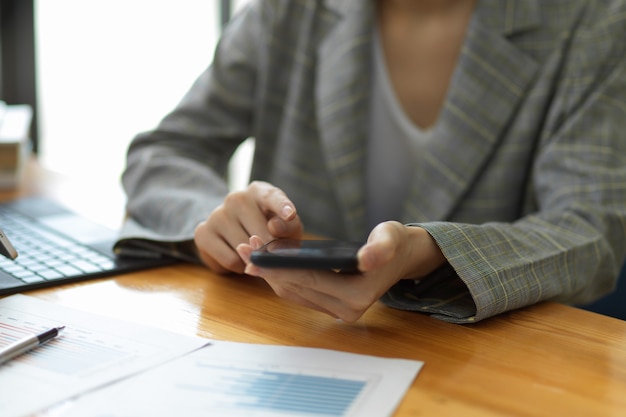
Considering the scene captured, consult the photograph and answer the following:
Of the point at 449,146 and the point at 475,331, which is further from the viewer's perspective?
the point at 449,146

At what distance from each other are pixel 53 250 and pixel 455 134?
21.4 inches

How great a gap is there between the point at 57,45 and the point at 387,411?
2258 millimetres

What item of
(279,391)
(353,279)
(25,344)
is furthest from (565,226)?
(25,344)

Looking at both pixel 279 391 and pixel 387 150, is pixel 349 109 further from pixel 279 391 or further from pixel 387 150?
pixel 279 391

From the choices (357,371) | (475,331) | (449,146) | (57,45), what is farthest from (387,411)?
(57,45)

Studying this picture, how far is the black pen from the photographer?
0.50 meters

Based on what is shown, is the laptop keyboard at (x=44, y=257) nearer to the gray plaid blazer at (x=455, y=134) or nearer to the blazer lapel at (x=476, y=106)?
the gray plaid blazer at (x=455, y=134)

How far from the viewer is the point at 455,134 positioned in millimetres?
961

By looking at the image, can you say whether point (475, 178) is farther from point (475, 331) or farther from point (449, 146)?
point (475, 331)

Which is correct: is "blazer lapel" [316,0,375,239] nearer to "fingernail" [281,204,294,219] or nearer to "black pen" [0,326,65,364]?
"fingernail" [281,204,294,219]

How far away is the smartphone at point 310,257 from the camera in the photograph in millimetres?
499

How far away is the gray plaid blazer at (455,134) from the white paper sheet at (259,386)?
25cm

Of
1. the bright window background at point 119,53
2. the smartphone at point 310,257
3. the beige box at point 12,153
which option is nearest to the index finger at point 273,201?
the smartphone at point 310,257

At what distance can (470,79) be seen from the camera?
0.96 meters
